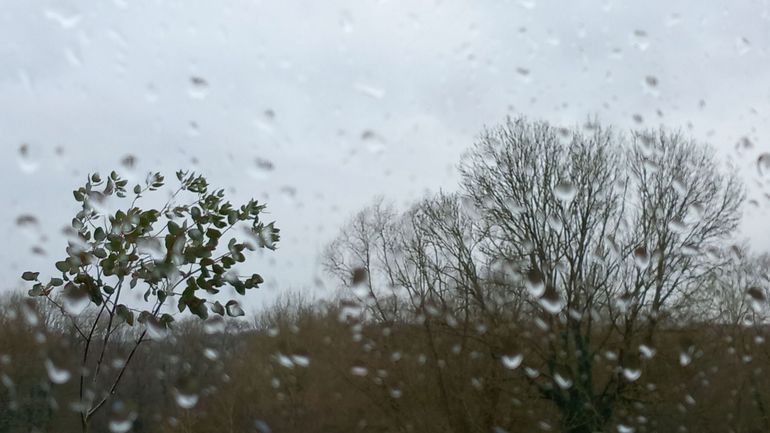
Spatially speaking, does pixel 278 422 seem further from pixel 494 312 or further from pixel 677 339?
pixel 677 339

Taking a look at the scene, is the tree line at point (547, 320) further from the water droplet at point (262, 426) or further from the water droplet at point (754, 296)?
the water droplet at point (262, 426)

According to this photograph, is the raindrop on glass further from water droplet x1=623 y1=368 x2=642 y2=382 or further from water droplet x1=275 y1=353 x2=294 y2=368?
water droplet x1=275 y1=353 x2=294 y2=368

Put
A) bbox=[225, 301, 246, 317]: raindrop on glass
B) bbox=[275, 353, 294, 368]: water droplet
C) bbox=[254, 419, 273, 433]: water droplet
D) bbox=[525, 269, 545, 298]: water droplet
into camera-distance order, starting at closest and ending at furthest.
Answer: bbox=[225, 301, 246, 317]: raindrop on glass → bbox=[525, 269, 545, 298]: water droplet → bbox=[275, 353, 294, 368]: water droplet → bbox=[254, 419, 273, 433]: water droplet

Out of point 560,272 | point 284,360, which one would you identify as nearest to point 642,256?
point 560,272

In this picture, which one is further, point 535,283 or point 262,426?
point 262,426

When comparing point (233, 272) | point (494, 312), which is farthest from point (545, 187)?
point (233, 272)

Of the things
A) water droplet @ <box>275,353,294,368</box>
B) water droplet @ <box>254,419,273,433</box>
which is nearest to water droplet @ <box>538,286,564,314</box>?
water droplet @ <box>275,353,294,368</box>

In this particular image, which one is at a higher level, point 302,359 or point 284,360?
point 284,360

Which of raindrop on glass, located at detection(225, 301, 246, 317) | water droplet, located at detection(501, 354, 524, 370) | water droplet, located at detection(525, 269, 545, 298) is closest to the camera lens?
raindrop on glass, located at detection(225, 301, 246, 317)

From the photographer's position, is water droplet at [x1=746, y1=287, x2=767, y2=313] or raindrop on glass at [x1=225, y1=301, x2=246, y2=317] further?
water droplet at [x1=746, y1=287, x2=767, y2=313]

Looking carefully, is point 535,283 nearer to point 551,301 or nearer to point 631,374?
point 551,301

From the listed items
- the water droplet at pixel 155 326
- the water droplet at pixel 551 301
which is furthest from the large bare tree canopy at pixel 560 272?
the water droplet at pixel 155 326

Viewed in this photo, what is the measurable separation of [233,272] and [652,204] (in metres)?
16.0

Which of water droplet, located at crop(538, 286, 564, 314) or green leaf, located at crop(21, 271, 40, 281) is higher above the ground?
water droplet, located at crop(538, 286, 564, 314)
